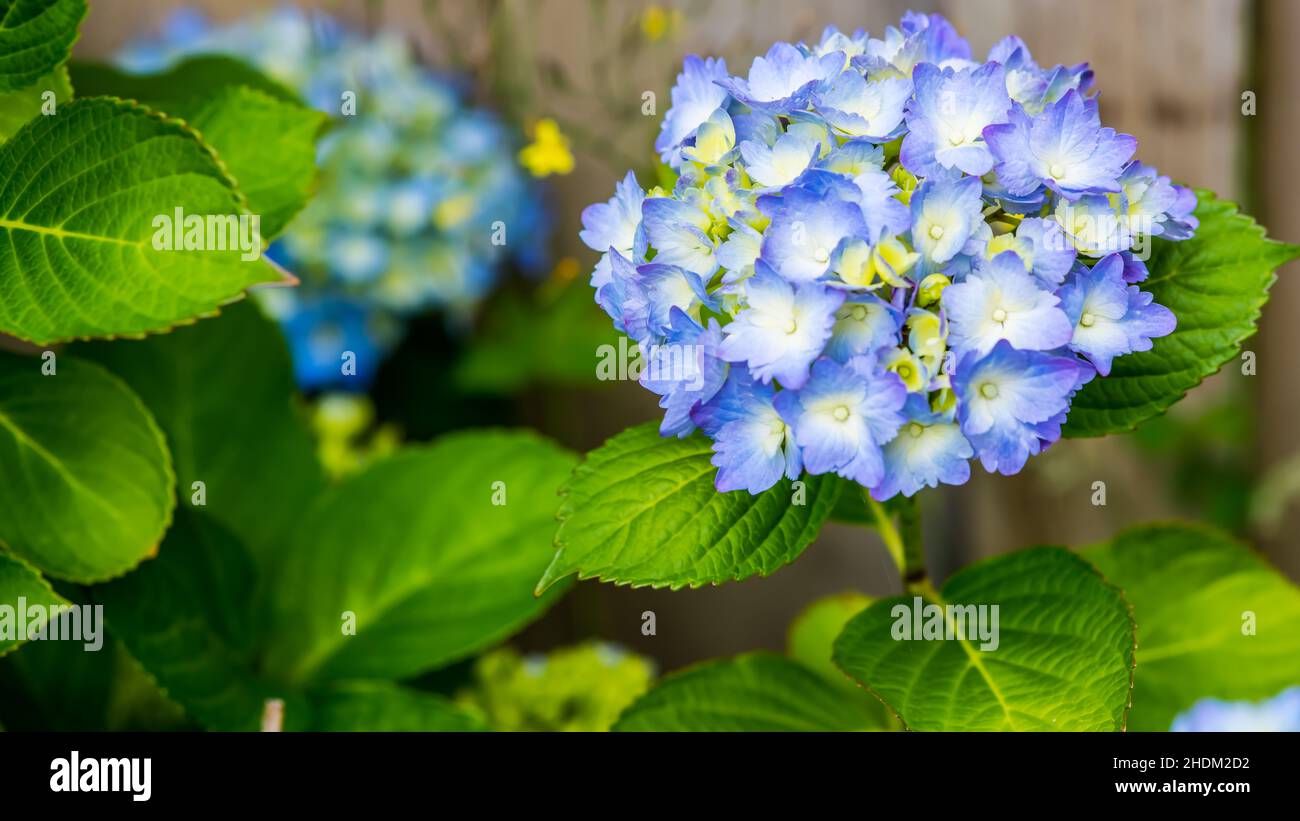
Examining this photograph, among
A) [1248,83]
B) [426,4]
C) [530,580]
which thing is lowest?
[530,580]

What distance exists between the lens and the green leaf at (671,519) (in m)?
0.57

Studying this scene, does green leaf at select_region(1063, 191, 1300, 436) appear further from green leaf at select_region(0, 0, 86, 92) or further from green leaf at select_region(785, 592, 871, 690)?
green leaf at select_region(0, 0, 86, 92)

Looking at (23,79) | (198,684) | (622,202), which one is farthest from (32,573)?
(622,202)

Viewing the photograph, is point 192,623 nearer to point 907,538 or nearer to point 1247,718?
point 907,538

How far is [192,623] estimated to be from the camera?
2.46 ft

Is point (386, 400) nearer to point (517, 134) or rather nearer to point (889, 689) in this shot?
point (517, 134)

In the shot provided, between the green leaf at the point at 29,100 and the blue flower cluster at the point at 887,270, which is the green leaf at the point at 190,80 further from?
the blue flower cluster at the point at 887,270

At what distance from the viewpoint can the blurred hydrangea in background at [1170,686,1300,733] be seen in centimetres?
59

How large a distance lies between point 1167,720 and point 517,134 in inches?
39.6

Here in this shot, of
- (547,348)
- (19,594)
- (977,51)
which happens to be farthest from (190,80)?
(977,51)

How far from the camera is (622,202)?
0.62 metres

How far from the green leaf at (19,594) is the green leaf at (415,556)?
28 cm

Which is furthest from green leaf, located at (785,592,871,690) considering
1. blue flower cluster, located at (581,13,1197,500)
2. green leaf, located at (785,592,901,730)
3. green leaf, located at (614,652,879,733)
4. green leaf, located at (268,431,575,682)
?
blue flower cluster, located at (581,13,1197,500)

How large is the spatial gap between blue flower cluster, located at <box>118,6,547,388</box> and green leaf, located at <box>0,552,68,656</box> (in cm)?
70
